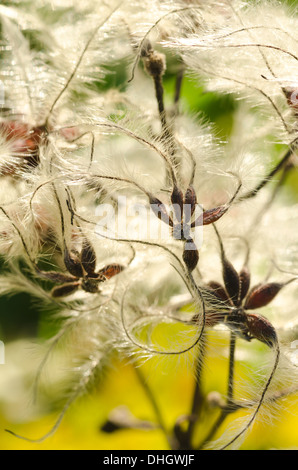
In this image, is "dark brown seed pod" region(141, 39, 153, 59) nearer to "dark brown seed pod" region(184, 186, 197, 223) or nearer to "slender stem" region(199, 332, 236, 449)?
"dark brown seed pod" region(184, 186, 197, 223)

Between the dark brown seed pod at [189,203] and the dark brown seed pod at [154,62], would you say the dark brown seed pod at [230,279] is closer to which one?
the dark brown seed pod at [189,203]

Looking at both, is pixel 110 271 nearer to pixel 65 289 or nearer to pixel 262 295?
pixel 65 289

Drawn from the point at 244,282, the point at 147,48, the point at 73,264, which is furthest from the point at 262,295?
the point at 147,48

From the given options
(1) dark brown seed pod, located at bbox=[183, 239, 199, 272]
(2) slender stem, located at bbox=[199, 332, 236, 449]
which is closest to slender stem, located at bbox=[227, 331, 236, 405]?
(2) slender stem, located at bbox=[199, 332, 236, 449]

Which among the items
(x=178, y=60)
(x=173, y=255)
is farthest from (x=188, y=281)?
(x=178, y=60)

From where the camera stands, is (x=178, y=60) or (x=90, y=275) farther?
(x=178, y=60)

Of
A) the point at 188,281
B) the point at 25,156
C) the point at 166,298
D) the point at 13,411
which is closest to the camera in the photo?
the point at 188,281

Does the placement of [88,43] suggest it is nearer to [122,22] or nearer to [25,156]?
[122,22]
